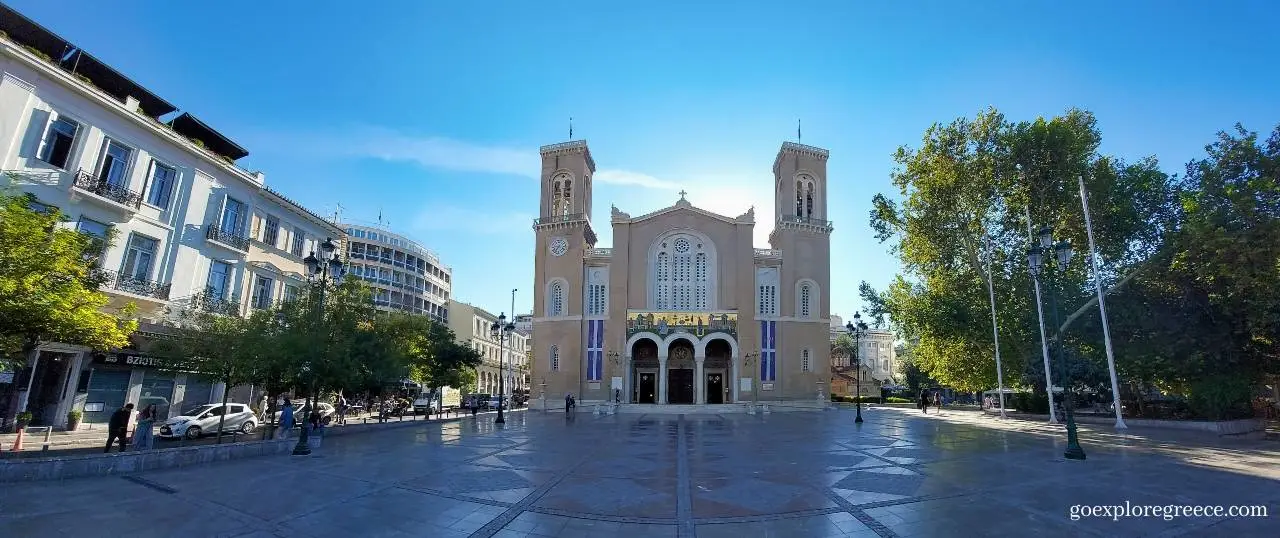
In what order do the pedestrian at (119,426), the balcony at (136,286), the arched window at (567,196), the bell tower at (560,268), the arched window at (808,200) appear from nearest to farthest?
the pedestrian at (119,426)
the balcony at (136,286)
the bell tower at (560,268)
the arched window at (808,200)
the arched window at (567,196)

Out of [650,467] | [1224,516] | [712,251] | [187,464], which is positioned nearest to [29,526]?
[187,464]

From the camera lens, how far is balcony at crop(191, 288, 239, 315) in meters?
22.9

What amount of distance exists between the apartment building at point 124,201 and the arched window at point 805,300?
34.0m

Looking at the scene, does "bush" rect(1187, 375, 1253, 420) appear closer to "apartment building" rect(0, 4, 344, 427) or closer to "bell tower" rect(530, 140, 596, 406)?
"bell tower" rect(530, 140, 596, 406)

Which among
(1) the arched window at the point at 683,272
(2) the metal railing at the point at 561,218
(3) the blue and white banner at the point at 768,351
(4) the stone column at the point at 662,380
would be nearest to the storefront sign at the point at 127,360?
(2) the metal railing at the point at 561,218

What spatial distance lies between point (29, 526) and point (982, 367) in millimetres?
38134

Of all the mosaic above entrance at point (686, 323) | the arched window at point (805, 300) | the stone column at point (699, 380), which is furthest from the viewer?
the arched window at point (805, 300)

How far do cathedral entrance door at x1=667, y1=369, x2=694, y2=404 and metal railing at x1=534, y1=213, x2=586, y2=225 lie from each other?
44.8 ft

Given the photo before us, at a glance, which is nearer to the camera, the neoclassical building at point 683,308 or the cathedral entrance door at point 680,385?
the neoclassical building at point 683,308

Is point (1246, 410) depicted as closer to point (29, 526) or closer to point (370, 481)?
point (370, 481)

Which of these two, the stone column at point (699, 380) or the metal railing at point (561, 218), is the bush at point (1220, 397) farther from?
the metal railing at point (561, 218)

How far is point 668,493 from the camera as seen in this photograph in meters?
9.60

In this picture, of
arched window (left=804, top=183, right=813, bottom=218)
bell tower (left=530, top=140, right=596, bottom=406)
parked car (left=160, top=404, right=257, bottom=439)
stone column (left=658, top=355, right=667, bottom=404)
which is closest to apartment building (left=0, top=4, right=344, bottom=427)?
parked car (left=160, top=404, right=257, bottom=439)

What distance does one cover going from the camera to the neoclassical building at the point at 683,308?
141ft
